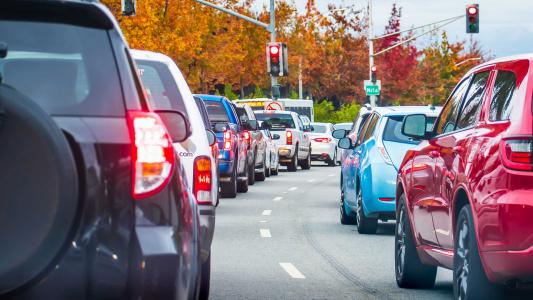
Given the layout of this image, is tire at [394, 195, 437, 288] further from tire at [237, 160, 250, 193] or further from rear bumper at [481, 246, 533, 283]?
tire at [237, 160, 250, 193]

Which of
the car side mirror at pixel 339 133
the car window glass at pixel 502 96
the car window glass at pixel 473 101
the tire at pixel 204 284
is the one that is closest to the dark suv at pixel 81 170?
the car window glass at pixel 502 96

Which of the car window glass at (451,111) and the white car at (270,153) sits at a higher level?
the car window glass at (451,111)

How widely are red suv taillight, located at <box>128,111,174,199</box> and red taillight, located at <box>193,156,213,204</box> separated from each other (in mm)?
4770

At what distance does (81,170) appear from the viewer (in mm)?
5117

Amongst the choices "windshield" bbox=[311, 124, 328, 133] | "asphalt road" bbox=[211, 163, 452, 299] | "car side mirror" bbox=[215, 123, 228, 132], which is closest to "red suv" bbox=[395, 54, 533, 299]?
"asphalt road" bbox=[211, 163, 452, 299]

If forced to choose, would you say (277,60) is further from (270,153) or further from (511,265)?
(511,265)

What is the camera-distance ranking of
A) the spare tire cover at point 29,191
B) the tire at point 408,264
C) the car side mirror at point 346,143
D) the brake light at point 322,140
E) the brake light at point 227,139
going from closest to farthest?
the spare tire cover at point 29,191 → the tire at point 408,264 → the car side mirror at point 346,143 → the brake light at point 227,139 → the brake light at point 322,140

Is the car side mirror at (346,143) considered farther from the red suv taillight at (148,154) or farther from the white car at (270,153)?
the white car at (270,153)

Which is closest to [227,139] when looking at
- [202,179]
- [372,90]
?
[202,179]

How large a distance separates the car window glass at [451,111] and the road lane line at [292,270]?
231cm

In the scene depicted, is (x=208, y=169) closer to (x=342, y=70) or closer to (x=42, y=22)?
(x=42, y=22)

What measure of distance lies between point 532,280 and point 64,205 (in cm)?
335

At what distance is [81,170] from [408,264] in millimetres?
6133

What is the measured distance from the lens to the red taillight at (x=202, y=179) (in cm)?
1027
